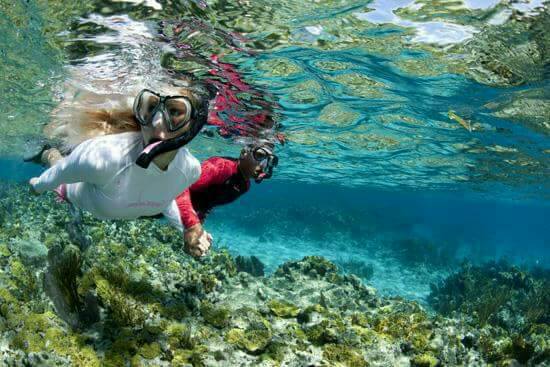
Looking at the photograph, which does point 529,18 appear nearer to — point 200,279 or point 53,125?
point 200,279

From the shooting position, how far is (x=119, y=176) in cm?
387

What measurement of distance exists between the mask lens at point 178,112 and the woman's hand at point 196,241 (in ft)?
4.88

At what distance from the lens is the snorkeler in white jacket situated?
3586mm

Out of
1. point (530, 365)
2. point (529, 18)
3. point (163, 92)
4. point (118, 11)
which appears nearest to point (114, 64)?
point (163, 92)

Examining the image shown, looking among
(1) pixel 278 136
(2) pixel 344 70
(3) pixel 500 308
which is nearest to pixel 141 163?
(2) pixel 344 70

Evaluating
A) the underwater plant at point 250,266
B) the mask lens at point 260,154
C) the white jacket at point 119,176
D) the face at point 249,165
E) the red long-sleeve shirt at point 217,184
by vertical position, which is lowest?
the underwater plant at point 250,266

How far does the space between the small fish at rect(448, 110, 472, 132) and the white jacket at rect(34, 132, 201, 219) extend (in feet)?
37.9

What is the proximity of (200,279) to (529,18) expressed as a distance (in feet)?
25.8

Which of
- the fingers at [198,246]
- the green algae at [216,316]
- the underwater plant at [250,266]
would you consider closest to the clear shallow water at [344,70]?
the fingers at [198,246]

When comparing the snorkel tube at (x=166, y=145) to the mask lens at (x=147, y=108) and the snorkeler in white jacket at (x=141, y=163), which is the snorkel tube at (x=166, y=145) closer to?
the snorkeler in white jacket at (x=141, y=163)

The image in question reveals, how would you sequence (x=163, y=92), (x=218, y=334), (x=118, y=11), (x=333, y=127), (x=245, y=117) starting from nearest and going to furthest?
(x=218, y=334)
(x=118, y=11)
(x=163, y=92)
(x=245, y=117)
(x=333, y=127)

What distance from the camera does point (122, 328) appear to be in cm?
456

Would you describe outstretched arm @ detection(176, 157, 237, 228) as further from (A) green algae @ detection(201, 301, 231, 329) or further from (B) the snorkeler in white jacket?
(A) green algae @ detection(201, 301, 231, 329)

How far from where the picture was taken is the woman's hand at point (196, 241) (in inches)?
174
